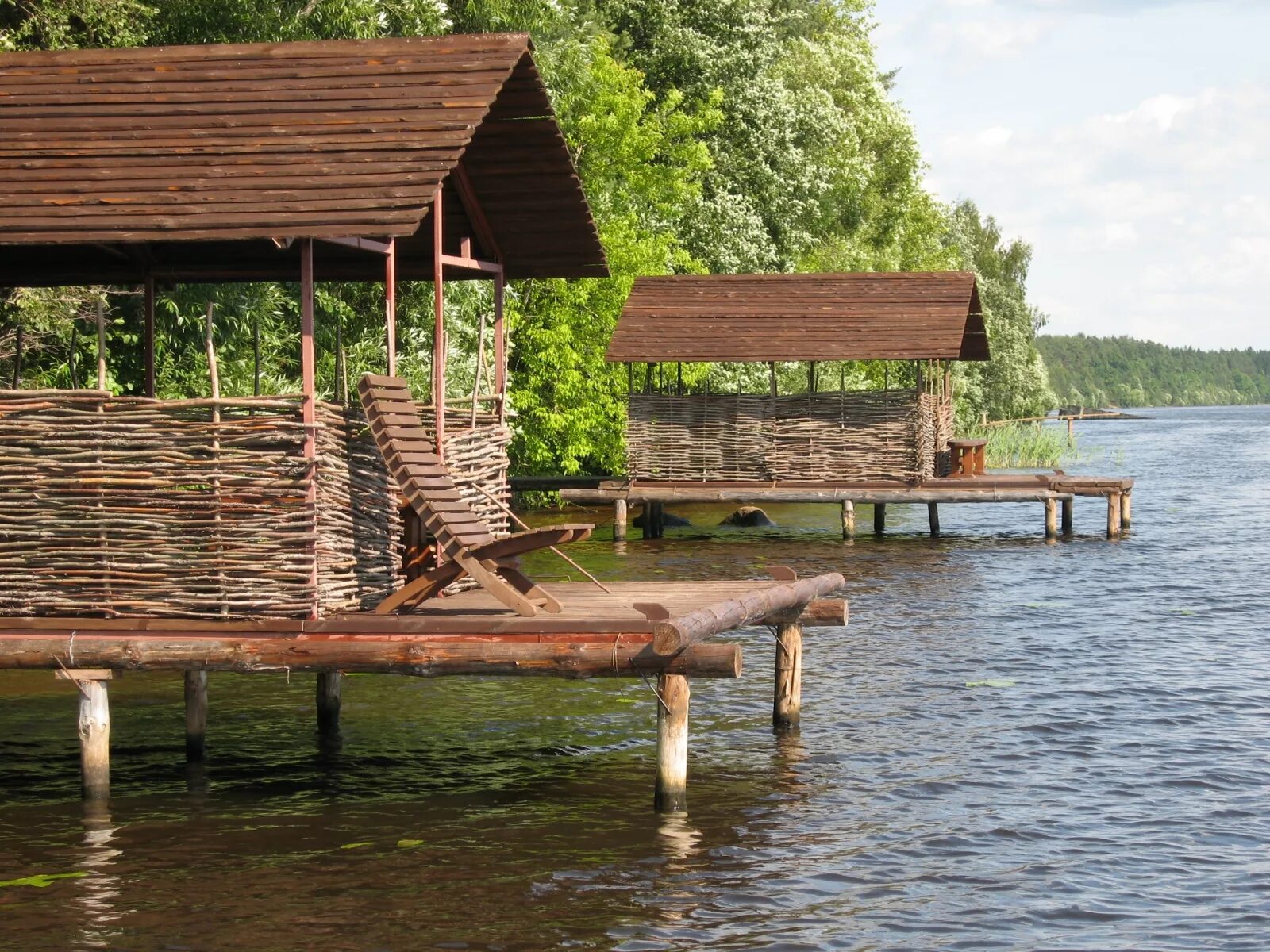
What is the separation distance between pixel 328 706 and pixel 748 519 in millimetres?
22407

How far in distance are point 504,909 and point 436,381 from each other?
4.55 m

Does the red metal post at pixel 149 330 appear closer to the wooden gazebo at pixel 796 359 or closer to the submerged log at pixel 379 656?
the submerged log at pixel 379 656

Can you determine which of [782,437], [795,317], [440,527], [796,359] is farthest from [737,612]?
[795,317]

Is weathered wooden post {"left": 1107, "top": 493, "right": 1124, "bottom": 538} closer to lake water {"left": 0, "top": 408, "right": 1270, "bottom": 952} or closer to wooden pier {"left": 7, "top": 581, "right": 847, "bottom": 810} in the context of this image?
lake water {"left": 0, "top": 408, "right": 1270, "bottom": 952}

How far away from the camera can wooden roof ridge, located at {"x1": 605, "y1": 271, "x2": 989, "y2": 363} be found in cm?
3294

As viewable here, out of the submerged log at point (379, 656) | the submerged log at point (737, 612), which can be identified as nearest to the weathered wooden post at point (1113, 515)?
the submerged log at point (737, 612)

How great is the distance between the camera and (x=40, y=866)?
10.5 metres

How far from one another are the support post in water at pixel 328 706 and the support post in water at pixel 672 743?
12.4ft

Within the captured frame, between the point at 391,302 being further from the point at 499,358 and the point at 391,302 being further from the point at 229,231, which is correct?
the point at 499,358

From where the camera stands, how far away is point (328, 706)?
14328 millimetres

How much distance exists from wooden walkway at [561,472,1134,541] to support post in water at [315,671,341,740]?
17285 mm

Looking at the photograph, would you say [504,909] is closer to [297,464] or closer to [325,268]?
[297,464]

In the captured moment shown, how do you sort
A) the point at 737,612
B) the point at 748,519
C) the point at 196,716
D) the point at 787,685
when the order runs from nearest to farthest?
the point at 737,612, the point at 196,716, the point at 787,685, the point at 748,519

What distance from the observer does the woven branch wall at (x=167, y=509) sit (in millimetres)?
11523
